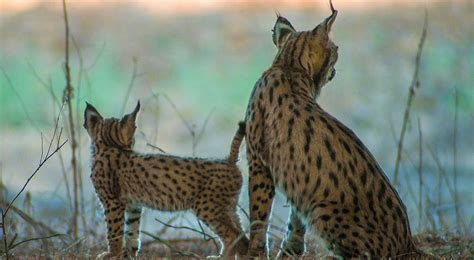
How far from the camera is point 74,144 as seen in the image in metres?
8.66

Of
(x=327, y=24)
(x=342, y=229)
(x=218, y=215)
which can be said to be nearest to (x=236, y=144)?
(x=218, y=215)

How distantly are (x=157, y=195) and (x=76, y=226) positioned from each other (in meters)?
1.79

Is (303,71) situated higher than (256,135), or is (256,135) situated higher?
(303,71)

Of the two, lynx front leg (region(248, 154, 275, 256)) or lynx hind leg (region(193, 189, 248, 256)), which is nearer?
lynx front leg (region(248, 154, 275, 256))

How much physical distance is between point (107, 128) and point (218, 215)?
1.20 m

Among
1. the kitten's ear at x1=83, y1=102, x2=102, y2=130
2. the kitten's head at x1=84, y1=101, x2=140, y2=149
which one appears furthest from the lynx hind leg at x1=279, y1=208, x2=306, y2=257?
the kitten's ear at x1=83, y1=102, x2=102, y2=130

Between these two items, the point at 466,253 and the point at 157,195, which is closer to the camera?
the point at 466,253

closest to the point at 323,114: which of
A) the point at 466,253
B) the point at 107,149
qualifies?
the point at 466,253

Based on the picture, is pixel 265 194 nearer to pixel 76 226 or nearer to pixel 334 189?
pixel 334 189

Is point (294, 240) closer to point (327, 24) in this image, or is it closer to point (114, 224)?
point (114, 224)

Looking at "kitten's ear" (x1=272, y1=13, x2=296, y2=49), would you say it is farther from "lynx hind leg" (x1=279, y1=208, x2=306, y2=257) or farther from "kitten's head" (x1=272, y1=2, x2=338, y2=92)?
"lynx hind leg" (x1=279, y1=208, x2=306, y2=257)

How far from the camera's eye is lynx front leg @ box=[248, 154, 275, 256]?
625cm

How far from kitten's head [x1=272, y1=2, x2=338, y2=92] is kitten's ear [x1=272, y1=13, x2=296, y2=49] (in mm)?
125

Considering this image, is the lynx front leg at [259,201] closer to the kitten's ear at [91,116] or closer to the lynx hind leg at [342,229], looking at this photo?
the lynx hind leg at [342,229]
